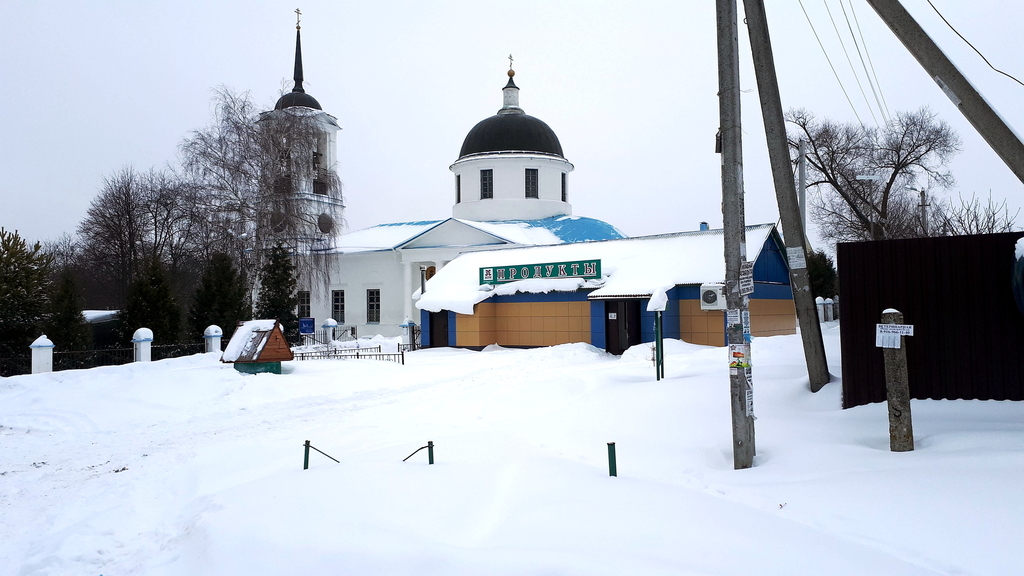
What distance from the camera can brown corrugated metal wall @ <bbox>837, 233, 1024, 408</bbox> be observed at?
26.0 feet

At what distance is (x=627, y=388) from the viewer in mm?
12016

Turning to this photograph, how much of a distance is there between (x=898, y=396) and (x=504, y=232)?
3030 cm

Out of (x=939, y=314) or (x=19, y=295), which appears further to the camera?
(x=19, y=295)

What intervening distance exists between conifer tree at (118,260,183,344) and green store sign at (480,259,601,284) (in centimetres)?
1139

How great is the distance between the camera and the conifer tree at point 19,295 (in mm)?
17234

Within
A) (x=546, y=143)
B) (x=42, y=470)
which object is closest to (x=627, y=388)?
(x=42, y=470)

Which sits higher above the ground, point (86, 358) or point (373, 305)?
point (373, 305)

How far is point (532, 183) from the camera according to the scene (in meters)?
41.0

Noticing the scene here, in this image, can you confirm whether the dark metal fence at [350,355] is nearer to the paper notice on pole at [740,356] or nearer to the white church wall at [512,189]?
the paper notice on pole at [740,356]

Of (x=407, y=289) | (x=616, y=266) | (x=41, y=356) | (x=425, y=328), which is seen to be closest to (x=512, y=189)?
(x=407, y=289)

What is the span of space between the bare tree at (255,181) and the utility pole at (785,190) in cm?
2241

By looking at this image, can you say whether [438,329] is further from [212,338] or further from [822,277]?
[822,277]

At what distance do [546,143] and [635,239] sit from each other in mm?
15117

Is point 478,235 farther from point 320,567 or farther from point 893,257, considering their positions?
point 320,567
